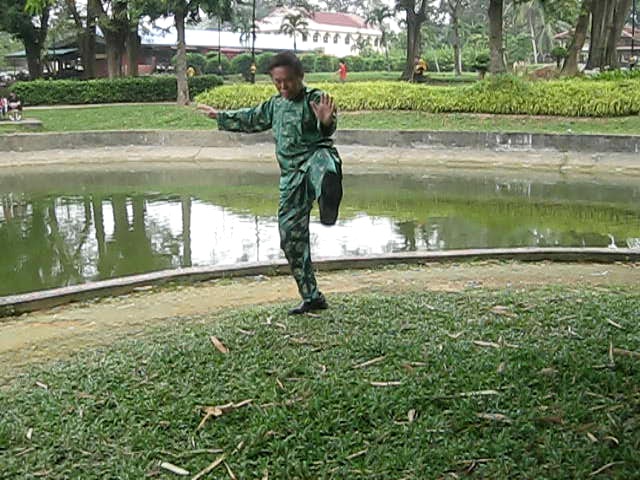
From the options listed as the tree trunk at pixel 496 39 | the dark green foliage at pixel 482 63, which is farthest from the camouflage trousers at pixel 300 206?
the dark green foliage at pixel 482 63

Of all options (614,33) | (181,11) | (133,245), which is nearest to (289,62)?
(133,245)

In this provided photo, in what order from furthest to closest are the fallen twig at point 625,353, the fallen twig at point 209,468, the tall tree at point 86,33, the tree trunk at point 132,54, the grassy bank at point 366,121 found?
the tree trunk at point 132,54 < the tall tree at point 86,33 < the grassy bank at point 366,121 < the fallen twig at point 625,353 < the fallen twig at point 209,468

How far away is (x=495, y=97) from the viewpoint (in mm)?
18781

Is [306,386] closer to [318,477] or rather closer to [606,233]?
[318,477]

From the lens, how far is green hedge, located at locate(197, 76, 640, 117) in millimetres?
17875

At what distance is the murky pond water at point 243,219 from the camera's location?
845 centimetres

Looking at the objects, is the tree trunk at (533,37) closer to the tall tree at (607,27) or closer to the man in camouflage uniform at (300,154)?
the tall tree at (607,27)

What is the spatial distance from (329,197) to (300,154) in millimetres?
423

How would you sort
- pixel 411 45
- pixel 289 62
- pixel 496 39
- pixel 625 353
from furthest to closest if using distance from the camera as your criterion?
pixel 411 45, pixel 496 39, pixel 289 62, pixel 625 353

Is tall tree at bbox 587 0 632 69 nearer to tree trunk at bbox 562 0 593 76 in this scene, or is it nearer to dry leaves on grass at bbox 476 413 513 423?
tree trunk at bbox 562 0 593 76

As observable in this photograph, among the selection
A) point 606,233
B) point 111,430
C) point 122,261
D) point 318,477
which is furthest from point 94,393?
point 606,233

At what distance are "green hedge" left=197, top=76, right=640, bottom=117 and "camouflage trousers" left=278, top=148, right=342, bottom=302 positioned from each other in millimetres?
14476

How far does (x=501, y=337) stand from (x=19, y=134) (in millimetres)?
15712

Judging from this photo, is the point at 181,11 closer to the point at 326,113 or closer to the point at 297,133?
the point at 297,133
